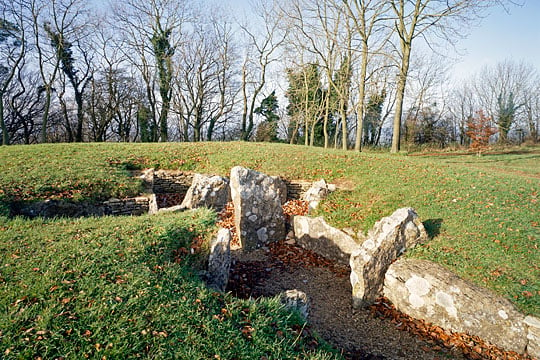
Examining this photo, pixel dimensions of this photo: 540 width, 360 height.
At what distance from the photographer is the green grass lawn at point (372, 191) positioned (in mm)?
4816

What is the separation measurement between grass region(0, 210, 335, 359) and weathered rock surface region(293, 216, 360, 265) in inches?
123

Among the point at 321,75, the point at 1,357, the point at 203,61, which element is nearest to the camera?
the point at 1,357

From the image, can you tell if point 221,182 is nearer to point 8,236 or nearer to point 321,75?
point 8,236

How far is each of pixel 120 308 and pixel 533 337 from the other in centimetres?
527

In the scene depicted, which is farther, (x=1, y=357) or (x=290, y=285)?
(x=290, y=285)

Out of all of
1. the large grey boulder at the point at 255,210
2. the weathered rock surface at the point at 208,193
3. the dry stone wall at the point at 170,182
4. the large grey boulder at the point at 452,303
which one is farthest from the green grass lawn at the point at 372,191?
the weathered rock surface at the point at 208,193

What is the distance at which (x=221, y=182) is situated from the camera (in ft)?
26.9

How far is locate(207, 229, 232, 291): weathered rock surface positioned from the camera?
14.6 ft

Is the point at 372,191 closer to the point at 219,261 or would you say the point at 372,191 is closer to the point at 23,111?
the point at 219,261

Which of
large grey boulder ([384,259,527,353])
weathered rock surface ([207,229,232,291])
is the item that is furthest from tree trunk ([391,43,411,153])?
weathered rock surface ([207,229,232,291])

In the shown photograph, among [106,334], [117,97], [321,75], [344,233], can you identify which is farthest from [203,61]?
[106,334]

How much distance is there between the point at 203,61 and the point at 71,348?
27.9 m

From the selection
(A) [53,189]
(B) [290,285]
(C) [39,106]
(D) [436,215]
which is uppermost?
(C) [39,106]

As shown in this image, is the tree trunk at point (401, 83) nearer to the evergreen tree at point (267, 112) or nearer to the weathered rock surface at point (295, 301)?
the weathered rock surface at point (295, 301)
